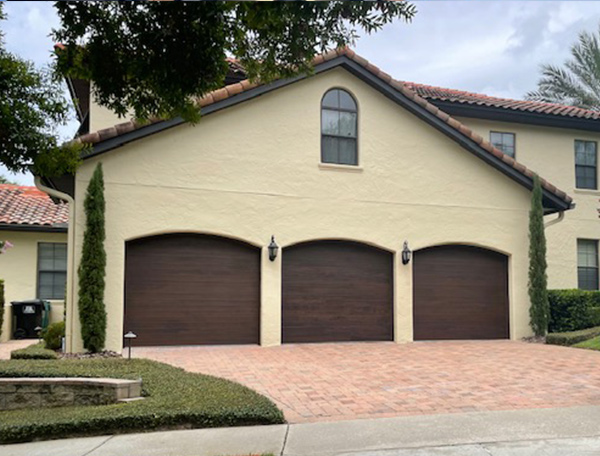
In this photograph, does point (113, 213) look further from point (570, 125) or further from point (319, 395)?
point (570, 125)

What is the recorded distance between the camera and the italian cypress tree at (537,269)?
14438 millimetres

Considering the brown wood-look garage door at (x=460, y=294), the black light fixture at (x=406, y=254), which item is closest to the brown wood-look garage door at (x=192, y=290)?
the black light fixture at (x=406, y=254)

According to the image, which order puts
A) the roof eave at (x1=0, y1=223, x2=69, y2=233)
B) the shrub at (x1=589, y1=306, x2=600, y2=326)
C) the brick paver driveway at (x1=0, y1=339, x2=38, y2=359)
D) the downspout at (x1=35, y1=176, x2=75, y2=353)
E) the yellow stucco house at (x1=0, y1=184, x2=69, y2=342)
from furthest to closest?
the yellow stucco house at (x1=0, y1=184, x2=69, y2=342) → the roof eave at (x1=0, y1=223, x2=69, y2=233) → the shrub at (x1=589, y1=306, x2=600, y2=326) → the brick paver driveway at (x1=0, y1=339, x2=38, y2=359) → the downspout at (x1=35, y1=176, x2=75, y2=353)

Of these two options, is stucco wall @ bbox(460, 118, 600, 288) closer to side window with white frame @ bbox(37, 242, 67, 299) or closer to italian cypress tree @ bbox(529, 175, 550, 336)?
italian cypress tree @ bbox(529, 175, 550, 336)

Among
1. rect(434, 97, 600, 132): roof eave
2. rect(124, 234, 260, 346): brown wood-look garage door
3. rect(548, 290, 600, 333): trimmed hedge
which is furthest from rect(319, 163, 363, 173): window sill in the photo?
rect(548, 290, 600, 333): trimmed hedge

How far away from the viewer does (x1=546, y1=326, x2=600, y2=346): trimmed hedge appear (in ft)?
42.8

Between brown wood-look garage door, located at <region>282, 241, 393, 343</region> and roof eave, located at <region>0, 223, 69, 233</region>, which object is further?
roof eave, located at <region>0, 223, 69, 233</region>

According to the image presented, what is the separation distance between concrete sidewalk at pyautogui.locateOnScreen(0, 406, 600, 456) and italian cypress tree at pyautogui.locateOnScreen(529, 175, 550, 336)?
8.61 metres

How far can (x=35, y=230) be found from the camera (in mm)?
16156

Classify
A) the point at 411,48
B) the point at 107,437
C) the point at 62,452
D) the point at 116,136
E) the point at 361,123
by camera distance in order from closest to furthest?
the point at 411,48 → the point at 62,452 → the point at 107,437 → the point at 116,136 → the point at 361,123

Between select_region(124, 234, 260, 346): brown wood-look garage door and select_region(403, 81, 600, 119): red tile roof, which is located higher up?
select_region(403, 81, 600, 119): red tile roof

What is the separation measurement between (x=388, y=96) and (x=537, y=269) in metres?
5.92

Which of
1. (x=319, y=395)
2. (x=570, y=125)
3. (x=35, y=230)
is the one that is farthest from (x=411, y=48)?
(x=570, y=125)

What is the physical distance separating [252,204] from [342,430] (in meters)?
7.56
